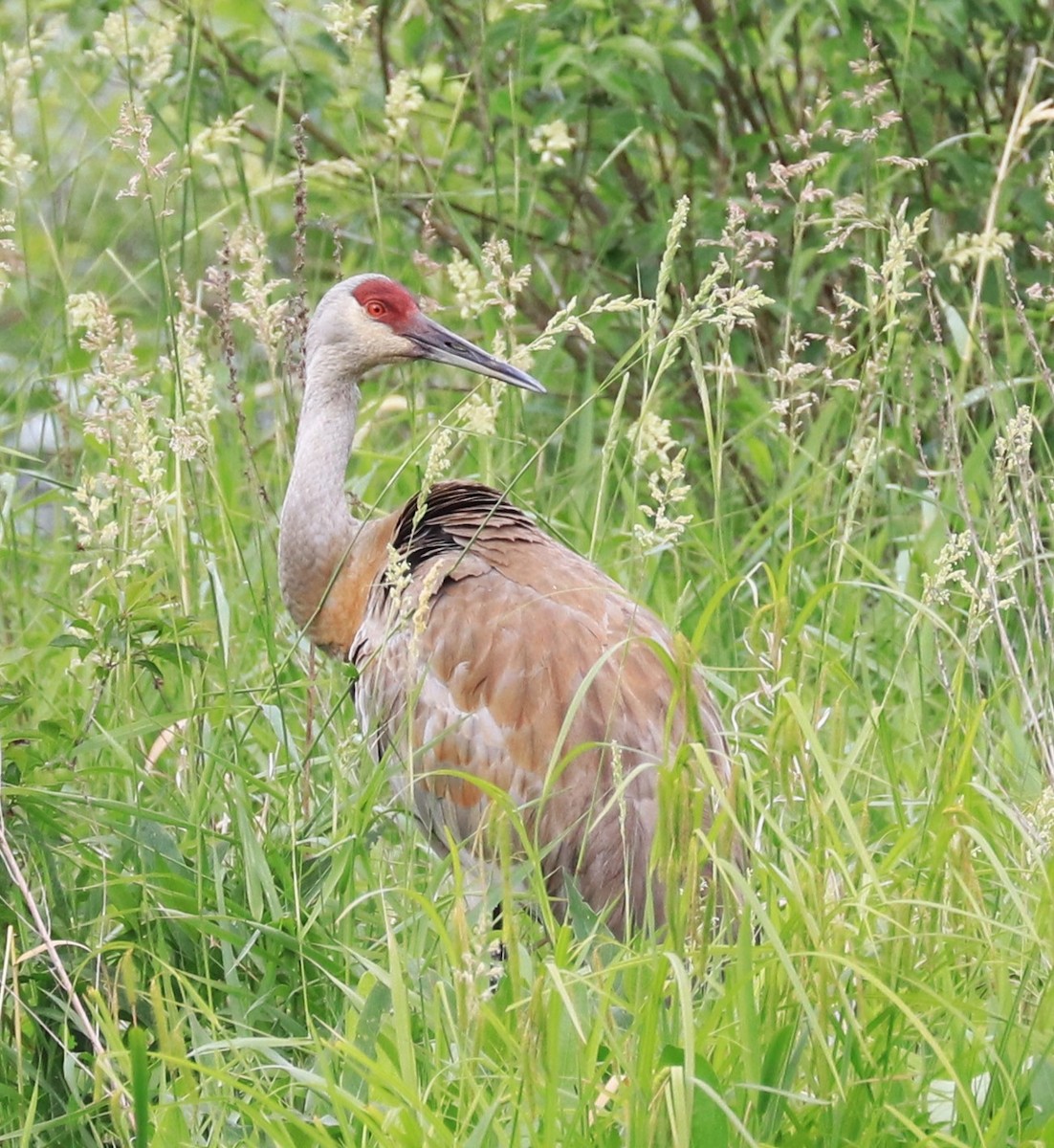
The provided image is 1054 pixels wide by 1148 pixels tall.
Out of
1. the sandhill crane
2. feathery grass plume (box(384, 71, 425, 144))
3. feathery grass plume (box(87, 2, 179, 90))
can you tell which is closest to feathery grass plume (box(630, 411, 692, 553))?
the sandhill crane

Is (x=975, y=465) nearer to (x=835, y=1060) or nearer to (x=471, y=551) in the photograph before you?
(x=471, y=551)

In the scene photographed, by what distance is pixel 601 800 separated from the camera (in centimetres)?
356

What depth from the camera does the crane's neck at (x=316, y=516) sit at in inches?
169

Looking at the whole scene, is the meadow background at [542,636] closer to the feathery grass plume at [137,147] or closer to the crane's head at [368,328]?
the feathery grass plume at [137,147]

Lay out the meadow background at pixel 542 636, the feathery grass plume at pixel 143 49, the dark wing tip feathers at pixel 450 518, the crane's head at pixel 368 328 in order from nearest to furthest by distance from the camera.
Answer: the meadow background at pixel 542 636 → the feathery grass plume at pixel 143 49 → the dark wing tip feathers at pixel 450 518 → the crane's head at pixel 368 328

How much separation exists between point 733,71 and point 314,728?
2.69 meters

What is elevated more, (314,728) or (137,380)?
(137,380)

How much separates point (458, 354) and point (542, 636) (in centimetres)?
Answer: 84

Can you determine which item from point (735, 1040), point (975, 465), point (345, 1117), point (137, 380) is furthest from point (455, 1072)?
point (975, 465)

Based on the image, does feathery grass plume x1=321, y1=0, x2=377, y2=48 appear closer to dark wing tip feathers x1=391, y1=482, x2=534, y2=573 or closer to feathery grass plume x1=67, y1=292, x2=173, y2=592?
feathery grass plume x1=67, y1=292, x2=173, y2=592

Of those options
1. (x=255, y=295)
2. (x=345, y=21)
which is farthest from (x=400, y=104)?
(x=255, y=295)

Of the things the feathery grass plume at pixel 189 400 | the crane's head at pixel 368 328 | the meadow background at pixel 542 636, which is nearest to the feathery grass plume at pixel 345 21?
the meadow background at pixel 542 636

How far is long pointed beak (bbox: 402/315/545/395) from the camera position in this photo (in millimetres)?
4008

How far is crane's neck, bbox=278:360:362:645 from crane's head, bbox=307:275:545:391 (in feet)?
0.40
